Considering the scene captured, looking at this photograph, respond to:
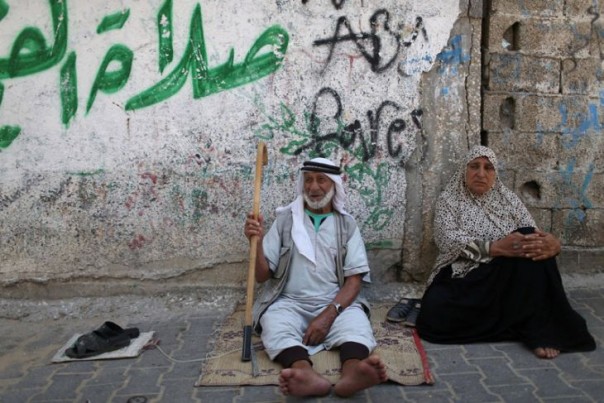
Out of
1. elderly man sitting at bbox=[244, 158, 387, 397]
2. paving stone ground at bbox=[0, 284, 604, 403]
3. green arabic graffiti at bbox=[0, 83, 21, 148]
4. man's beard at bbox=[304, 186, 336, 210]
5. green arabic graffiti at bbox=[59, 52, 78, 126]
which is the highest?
green arabic graffiti at bbox=[59, 52, 78, 126]

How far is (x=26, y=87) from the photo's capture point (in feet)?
13.2

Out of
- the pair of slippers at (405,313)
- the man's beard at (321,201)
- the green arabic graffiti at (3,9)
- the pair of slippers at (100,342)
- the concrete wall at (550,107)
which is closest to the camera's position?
the pair of slippers at (100,342)

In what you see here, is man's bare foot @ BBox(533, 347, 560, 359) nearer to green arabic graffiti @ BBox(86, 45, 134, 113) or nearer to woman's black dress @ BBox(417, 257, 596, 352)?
woman's black dress @ BBox(417, 257, 596, 352)

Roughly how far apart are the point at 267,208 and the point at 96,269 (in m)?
1.32

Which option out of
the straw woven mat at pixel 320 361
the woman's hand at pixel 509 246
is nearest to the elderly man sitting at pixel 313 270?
the straw woven mat at pixel 320 361

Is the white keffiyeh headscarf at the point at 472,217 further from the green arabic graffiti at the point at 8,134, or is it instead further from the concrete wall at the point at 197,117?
the green arabic graffiti at the point at 8,134

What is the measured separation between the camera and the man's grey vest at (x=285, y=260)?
3564 millimetres

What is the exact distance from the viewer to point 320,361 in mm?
3180

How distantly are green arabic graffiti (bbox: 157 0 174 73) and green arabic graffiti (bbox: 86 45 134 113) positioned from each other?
0.21 meters

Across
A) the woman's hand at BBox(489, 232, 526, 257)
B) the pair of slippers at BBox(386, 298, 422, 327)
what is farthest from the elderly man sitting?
the woman's hand at BBox(489, 232, 526, 257)

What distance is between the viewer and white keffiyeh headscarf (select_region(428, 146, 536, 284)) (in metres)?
3.78

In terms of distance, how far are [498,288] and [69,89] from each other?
123 inches

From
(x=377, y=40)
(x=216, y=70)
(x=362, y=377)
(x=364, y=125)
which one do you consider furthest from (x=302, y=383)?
(x=377, y=40)

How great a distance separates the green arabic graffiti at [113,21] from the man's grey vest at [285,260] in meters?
1.74
